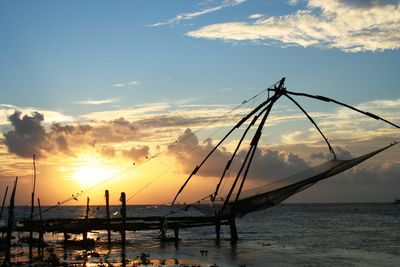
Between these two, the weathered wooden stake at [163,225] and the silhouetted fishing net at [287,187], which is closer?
the silhouetted fishing net at [287,187]

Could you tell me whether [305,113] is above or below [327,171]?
above

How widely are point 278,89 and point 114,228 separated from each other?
1964 cm

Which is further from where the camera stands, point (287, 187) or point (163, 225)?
point (163, 225)

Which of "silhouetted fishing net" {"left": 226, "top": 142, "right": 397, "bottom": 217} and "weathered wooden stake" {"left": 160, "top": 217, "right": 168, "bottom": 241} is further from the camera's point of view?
"weathered wooden stake" {"left": 160, "top": 217, "right": 168, "bottom": 241}

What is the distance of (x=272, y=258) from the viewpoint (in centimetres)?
2895

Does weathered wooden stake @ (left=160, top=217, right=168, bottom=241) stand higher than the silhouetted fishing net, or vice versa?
the silhouetted fishing net

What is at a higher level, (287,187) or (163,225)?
(287,187)

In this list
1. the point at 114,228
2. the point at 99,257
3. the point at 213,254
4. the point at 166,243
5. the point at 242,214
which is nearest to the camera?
the point at 242,214

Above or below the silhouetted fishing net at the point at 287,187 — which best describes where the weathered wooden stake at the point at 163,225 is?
below

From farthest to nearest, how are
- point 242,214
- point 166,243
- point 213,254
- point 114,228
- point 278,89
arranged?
point 166,243 → point 114,228 → point 213,254 → point 242,214 → point 278,89

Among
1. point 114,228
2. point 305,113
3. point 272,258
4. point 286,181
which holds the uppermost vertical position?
point 305,113

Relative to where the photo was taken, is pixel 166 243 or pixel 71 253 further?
pixel 166 243

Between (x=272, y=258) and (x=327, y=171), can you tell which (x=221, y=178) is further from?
(x=272, y=258)

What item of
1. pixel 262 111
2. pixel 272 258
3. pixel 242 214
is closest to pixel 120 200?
pixel 272 258
